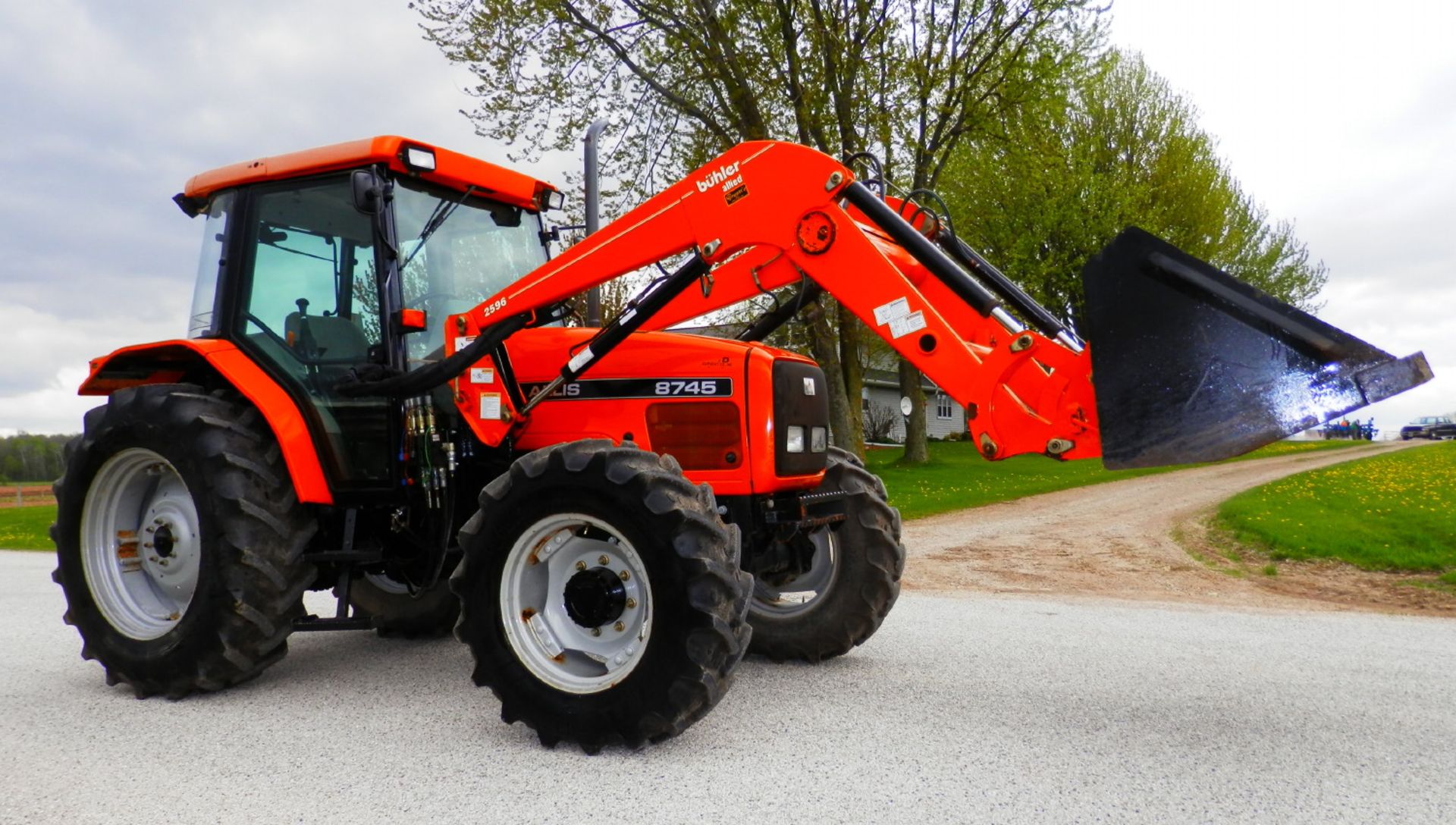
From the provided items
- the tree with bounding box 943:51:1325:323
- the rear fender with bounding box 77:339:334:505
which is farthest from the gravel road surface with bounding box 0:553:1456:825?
the tree with bounding box 943:51:1325:323

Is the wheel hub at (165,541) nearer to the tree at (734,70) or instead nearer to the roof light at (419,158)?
the roof light at (419,158)

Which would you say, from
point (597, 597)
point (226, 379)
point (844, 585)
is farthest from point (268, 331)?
point (844, 585)

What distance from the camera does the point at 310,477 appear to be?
4.76m

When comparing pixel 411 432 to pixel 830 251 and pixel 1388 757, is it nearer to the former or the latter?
pixel 830 251

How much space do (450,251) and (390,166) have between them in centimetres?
51

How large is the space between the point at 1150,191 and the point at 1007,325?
29362mm

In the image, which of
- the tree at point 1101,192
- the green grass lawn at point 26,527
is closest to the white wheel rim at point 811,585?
the green grass lawn at point 26,527

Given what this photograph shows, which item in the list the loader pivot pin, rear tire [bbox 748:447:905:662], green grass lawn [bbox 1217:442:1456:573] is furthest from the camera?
green grass lawn [bbox 1217:442:1456:573]

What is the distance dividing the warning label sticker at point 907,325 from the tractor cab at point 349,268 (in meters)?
2.21

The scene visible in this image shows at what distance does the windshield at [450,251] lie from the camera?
4.88 meters

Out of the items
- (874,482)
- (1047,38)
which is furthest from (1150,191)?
(874,482)

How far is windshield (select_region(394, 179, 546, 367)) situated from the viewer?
4.88 m

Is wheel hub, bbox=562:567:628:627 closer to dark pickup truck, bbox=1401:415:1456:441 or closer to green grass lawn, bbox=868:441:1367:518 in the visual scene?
green grass lawn, bbox=868:441:1367:518

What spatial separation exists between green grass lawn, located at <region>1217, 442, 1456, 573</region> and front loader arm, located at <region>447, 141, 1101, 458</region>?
6.89 metres
